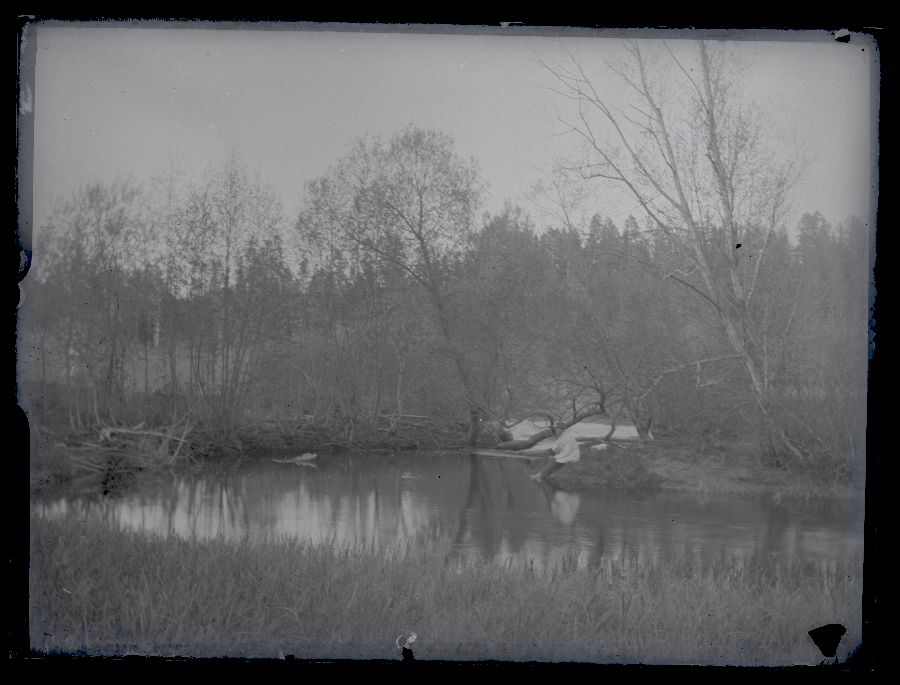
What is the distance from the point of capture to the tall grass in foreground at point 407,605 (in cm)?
293

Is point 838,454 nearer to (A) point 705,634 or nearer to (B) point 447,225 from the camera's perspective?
(A) point 705,634

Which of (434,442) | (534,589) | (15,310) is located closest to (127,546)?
(15,310)

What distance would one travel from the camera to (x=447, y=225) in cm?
326

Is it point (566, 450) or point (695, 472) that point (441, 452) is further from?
point (695, 472)

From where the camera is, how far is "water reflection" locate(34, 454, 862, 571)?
3088mm

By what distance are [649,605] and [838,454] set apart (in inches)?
46.3

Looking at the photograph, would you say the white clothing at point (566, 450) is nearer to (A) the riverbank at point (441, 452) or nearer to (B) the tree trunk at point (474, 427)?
(A) the riverbank at point (441, 452)

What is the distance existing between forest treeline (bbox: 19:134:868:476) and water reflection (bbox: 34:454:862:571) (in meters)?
0.27

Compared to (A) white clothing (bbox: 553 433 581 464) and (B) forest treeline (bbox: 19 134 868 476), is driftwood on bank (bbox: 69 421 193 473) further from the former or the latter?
(A) white clothing (bbox: 553 433 581 464)

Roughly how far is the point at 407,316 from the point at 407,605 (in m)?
1.37

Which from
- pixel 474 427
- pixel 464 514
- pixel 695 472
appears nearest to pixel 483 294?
pixel 474 427

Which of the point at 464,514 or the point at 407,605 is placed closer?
the point at 407,605

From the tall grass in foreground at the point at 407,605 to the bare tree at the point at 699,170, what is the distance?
0.79m

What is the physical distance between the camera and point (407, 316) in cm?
329
